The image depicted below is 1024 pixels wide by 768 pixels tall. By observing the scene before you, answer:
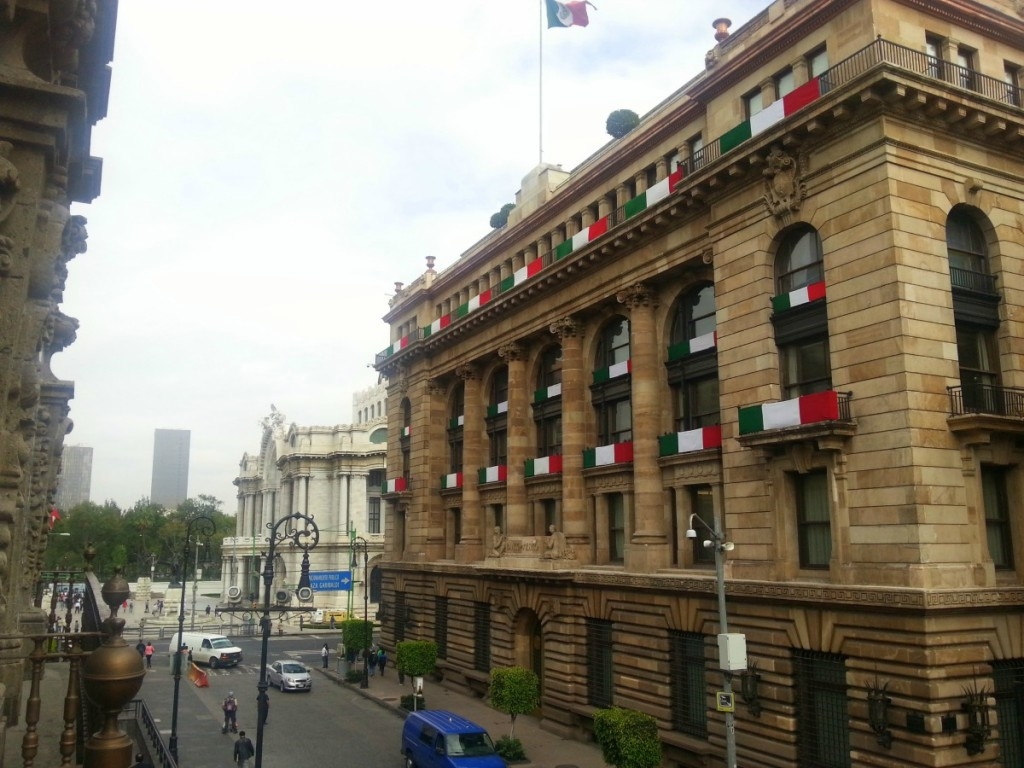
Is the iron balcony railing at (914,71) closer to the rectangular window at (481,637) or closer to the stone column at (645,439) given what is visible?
the stone column at (645,439)

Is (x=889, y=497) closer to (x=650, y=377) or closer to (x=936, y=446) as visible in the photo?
(x=936, y=446)

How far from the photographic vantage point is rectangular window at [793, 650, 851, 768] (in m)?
22.9

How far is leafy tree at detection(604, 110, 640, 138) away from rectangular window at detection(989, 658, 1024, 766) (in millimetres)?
25168

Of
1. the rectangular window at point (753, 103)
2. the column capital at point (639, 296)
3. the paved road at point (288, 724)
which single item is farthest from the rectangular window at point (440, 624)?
the rectangular window at point (753, 103)

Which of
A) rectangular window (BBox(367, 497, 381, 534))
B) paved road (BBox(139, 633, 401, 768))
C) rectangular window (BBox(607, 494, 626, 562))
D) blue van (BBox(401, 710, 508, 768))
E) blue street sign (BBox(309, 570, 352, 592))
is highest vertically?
rectangular window (BBox(367, 497, 381, 534))

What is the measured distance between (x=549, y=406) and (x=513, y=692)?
45.6 ft

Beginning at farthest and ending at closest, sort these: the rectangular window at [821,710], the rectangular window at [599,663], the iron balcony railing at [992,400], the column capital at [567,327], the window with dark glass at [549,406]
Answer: the window with dark glass at [549,406] < the column capital at [567,327] < the rectangular window at [599,663] < the iron balcony railing at [992,400] < the rectangular window at [821,710]

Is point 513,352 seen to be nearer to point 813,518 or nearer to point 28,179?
point 813,518

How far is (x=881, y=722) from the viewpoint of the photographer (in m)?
20.9

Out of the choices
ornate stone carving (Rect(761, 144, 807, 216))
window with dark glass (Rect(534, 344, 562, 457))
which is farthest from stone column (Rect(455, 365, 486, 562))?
ornate stone carving (Rect(761, 144, 807, 216))

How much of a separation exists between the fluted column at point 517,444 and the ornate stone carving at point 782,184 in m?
18.4

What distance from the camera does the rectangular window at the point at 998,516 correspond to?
23.1 meters

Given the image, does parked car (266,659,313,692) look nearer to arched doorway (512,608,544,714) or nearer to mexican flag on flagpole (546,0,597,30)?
arched doorway (512,608,544,714)

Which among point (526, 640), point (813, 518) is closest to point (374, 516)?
point (526, 640)
